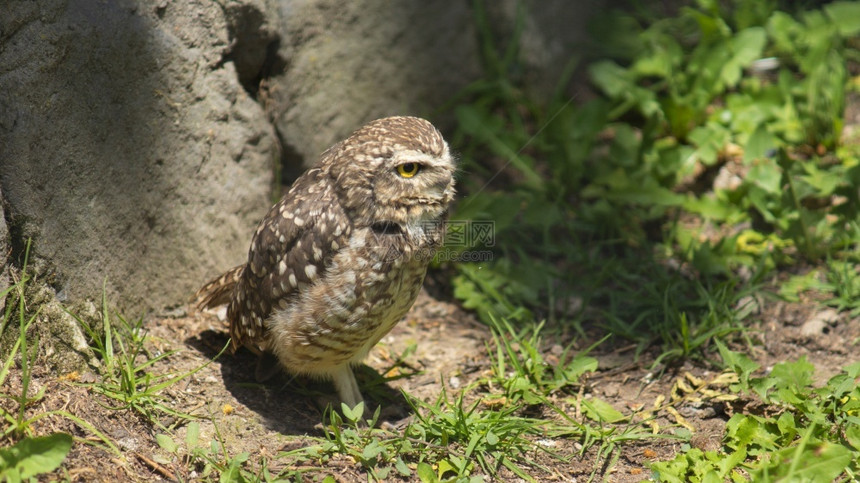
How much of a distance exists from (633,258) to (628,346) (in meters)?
0.67

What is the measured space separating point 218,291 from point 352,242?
2.95ft

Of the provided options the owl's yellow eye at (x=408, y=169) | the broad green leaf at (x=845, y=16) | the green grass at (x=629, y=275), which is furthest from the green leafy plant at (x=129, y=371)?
the broad green leaf at (x=845, y=16)

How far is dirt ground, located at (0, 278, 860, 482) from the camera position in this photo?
281cm

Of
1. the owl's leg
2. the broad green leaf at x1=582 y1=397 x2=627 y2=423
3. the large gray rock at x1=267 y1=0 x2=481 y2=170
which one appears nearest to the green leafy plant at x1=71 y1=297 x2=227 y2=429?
the owl's leg

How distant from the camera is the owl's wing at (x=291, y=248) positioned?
3.07 metres

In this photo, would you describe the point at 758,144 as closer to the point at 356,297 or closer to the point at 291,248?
the point at 356,297

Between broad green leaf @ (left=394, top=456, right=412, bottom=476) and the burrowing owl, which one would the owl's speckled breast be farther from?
broad green leaf @ (left=394, top=456, right=412, bottom=476)

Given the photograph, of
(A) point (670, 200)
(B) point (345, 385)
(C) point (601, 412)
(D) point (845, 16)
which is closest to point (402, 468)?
(B) point (345, 385)

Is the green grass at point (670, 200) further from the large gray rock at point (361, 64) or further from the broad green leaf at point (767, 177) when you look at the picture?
the large gray rock at point (361, 64)

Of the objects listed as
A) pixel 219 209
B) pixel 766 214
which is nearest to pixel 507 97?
pixel 766 214

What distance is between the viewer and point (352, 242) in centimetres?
303

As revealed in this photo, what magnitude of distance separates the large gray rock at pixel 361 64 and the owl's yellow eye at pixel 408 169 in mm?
1345

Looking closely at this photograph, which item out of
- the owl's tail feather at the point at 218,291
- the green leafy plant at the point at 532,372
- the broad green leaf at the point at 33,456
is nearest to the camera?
the broad green leaf at the point at 33,456

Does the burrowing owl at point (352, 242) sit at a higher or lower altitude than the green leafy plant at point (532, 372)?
higher
